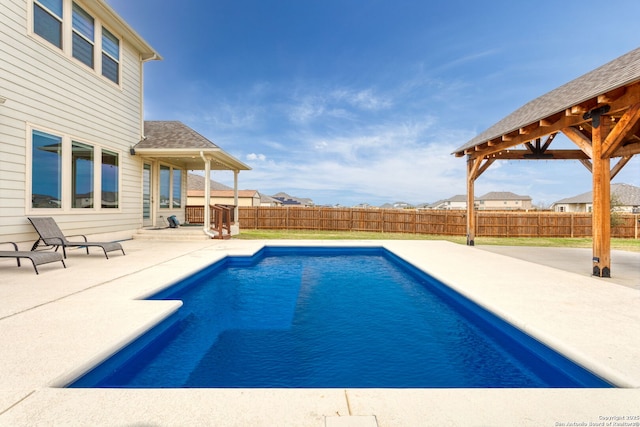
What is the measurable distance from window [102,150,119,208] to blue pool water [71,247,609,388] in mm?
5337

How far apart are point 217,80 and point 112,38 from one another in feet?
58.0

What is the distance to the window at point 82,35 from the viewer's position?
Answer: 8125 millimetres

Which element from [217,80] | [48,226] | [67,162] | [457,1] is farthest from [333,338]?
[217,80]

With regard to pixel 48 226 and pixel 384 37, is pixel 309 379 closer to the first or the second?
pixel 48 226

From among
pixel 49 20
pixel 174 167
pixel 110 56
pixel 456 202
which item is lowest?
pixel 174 167

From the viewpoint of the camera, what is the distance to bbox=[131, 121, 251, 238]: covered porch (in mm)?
11008

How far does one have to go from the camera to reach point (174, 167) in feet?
45.4

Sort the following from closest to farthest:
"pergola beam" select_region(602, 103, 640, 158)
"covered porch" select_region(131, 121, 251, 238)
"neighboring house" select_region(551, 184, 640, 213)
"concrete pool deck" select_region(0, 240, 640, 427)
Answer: "concrete pool deck" select_region(0, 240, 640, 427) → "pergola beam" select_region(602, 103, 640, 158) → "covered porch" select_region(131, 121, 251, 238) → "neighboring house" select_region(551, 184, 640, 213)

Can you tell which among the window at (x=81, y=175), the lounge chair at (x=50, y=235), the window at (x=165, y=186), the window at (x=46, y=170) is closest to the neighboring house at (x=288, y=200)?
the window at (x=165, y=186)

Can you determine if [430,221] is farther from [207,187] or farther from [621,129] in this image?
[621,129]

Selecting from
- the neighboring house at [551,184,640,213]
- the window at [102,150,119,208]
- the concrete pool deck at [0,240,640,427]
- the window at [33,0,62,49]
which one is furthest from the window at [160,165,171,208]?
the neighboring house at [551,184,640,213]

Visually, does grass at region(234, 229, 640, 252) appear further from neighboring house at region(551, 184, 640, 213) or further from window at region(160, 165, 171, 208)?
neighboring house at region(551, 184, 640, 213)
